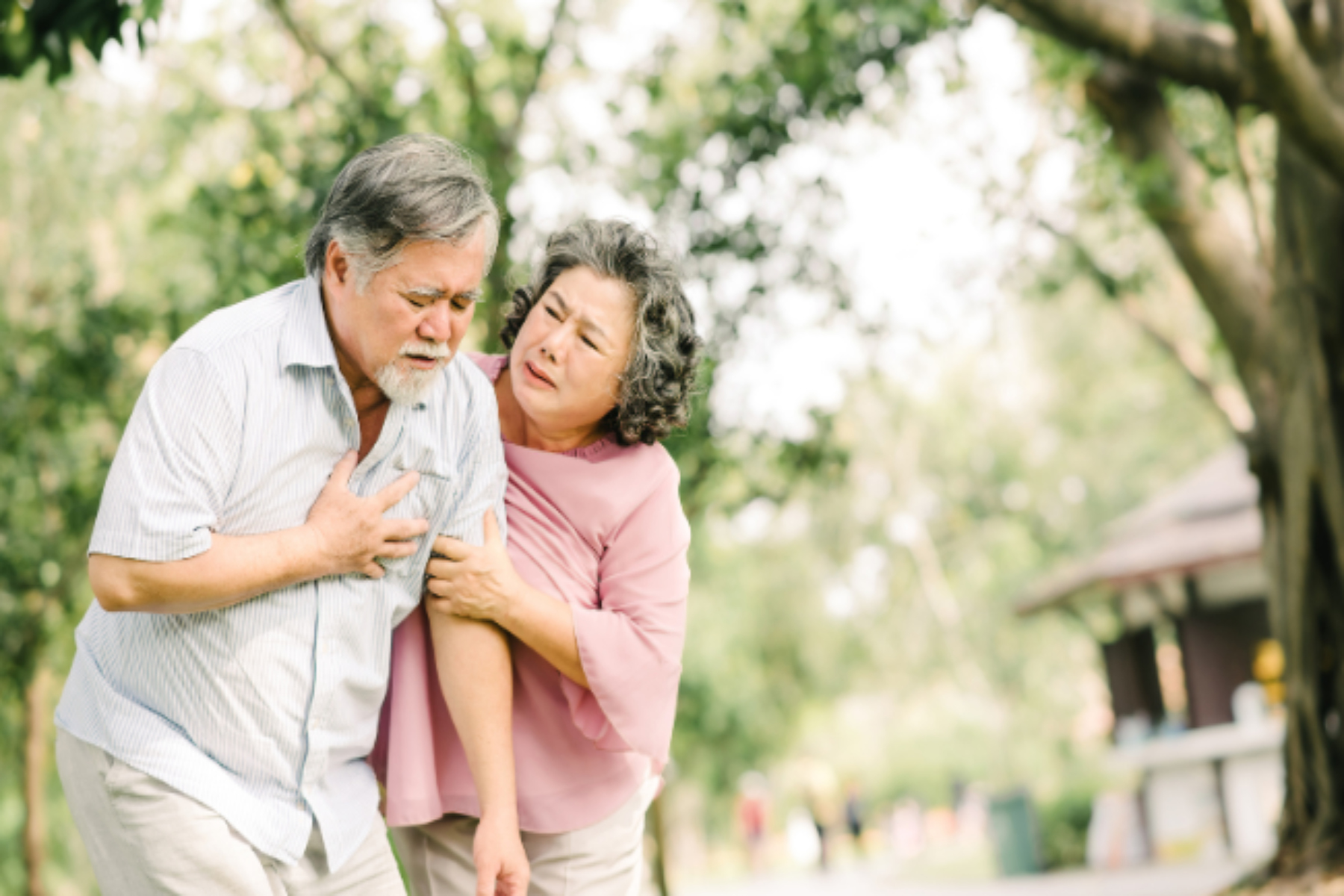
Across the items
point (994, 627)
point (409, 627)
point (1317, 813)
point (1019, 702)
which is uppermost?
point (409, 627)

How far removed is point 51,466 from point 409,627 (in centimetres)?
1080

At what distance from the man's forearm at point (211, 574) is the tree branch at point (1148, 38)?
5.05 metres

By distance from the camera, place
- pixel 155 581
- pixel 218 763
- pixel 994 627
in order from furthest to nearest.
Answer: pixel 994 627, pixel 218 763, pixel 155 581

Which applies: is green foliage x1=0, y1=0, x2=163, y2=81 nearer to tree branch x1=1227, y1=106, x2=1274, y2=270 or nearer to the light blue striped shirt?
the light blue striped shirt

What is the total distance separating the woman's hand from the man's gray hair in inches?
23.9

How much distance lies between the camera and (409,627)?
10.0 feet

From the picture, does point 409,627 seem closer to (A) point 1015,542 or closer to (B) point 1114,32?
(B) point 1114,32

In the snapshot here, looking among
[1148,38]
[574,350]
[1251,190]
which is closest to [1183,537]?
[1251,190]

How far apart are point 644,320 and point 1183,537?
1613cm

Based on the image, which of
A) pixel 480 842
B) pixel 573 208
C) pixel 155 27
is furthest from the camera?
pixel 573 208

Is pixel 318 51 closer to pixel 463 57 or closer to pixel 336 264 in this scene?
pixel 463 57

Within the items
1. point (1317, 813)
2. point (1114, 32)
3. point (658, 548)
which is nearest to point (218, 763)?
point (658, 548)

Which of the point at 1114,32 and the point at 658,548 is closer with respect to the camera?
the point at 658,548

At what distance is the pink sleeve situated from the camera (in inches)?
118
